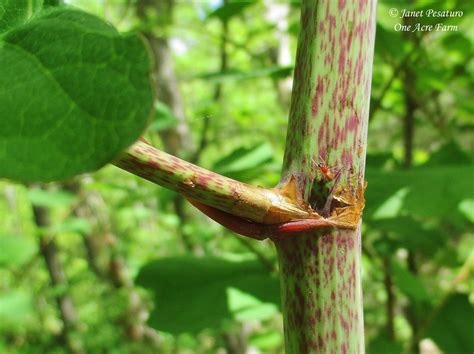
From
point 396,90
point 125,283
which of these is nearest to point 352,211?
point 396,90

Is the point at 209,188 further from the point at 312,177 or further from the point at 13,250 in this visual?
the point at 13,250

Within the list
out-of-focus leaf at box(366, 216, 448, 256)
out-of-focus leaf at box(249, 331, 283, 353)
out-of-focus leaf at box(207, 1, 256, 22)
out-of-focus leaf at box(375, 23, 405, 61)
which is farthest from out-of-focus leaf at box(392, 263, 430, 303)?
Answer: out-of-focus leaf at box(249, 331, 283, 353)

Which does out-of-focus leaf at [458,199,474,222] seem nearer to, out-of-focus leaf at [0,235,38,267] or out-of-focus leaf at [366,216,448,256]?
out-of-focus leaf at [366,216,448,256]

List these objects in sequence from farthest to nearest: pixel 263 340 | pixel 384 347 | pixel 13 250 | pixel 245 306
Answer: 1. pixel 263 340
2. pixel 13 250
3. pixel 384 347
4. pixel 245 306

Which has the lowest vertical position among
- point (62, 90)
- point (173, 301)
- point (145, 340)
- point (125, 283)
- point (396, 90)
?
point (145, 340)

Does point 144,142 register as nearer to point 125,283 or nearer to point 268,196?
point 268,196

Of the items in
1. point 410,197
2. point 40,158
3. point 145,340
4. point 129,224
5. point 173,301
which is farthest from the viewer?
point 129,224

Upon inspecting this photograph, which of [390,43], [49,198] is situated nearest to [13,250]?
[49,198]

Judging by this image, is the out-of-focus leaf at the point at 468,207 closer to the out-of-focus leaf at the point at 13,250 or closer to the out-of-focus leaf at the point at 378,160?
the out-of-focus leaf at the point at 378,160
